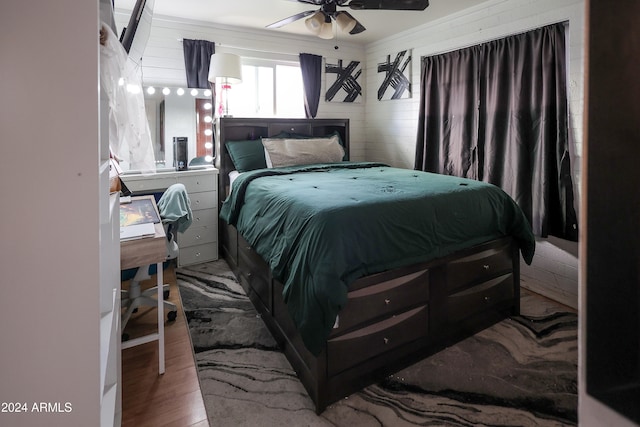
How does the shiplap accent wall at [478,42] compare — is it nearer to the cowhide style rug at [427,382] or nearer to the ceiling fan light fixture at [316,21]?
the cowhide style rug at [427,382]

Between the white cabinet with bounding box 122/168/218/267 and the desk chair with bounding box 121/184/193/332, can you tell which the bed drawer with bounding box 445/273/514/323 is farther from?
the white cabinet with bounding box 122/168/218/267

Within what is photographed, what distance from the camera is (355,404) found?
1.81m

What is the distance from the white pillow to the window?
755mm

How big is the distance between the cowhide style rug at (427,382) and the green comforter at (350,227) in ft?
1.30

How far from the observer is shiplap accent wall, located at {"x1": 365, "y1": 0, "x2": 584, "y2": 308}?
272cm

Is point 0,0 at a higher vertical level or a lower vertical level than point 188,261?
higher

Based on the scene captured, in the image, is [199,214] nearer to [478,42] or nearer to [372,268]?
[372,268]

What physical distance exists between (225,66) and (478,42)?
2381 mm

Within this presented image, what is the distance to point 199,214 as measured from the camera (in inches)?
145

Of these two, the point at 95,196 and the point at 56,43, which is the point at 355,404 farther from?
the point at 56,43

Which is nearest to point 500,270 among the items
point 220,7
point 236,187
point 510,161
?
point 510,161

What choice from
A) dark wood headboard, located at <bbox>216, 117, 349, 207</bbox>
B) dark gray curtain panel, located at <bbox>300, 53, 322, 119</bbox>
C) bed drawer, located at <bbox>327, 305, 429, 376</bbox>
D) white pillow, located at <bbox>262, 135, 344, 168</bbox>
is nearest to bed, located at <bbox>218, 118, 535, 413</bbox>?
bed drawer, located at <bbox>327, 305, 429, 376</bbox>

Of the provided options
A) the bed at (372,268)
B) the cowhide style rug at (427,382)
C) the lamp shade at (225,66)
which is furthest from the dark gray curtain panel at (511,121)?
the lamp shade at (225,66)

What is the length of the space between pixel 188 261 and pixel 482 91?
10.7 feet
